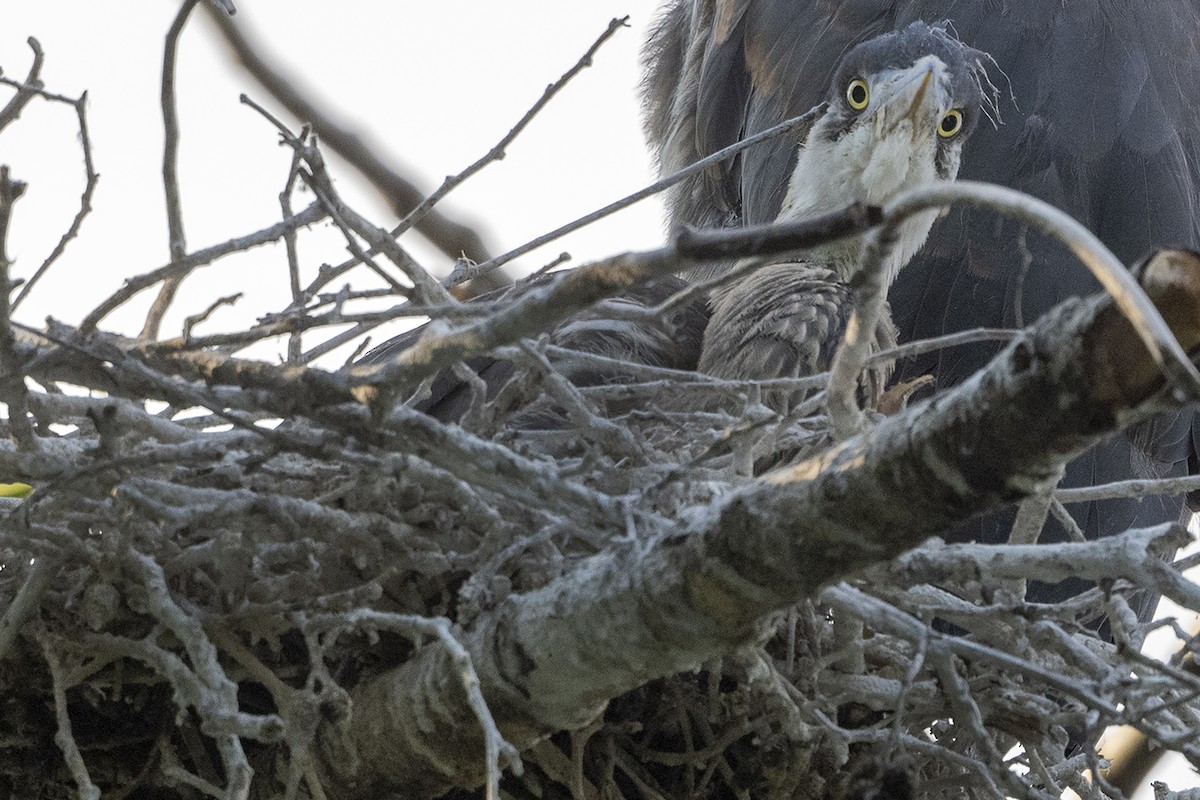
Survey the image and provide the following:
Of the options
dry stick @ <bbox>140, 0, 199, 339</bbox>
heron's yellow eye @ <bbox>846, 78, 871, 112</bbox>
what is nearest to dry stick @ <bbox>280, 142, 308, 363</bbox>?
dry stick @ <bbox>140, 0, 199, 339</bbox>

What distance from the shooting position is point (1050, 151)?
10.5 ft

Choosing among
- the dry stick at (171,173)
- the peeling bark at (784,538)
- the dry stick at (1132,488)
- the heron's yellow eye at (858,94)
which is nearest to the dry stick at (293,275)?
the dry stick at (171,173)

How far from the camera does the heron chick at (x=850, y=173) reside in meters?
2.59

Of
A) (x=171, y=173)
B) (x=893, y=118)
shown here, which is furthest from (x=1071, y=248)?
(x=893, y=118)

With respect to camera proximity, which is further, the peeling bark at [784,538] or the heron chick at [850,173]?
the heron chick at [850,173]

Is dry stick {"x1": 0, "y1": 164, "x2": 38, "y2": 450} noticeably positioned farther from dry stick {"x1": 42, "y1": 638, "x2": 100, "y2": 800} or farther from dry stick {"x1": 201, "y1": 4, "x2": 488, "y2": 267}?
dry stick {"x1": 201, "y1": 4, "x2": 488, "y2": 267}

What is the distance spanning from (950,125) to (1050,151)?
325 mm

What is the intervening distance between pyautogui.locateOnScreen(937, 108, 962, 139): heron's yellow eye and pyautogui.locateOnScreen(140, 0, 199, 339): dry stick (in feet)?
5.46

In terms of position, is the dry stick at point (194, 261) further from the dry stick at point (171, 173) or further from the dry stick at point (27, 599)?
the dry stick at point (27, 599)

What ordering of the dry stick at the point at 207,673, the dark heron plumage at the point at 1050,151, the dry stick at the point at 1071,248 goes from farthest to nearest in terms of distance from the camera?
the dark heron plumage at the point at 1050,151 < the dry stick at the point at 207,673 < the dry stick at the point at 1071,248

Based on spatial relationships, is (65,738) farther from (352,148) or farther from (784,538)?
(352,148)

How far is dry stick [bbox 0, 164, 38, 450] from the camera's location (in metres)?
1.42

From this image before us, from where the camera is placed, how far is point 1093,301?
98 centimetres

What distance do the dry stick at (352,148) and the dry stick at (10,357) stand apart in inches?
76.9
